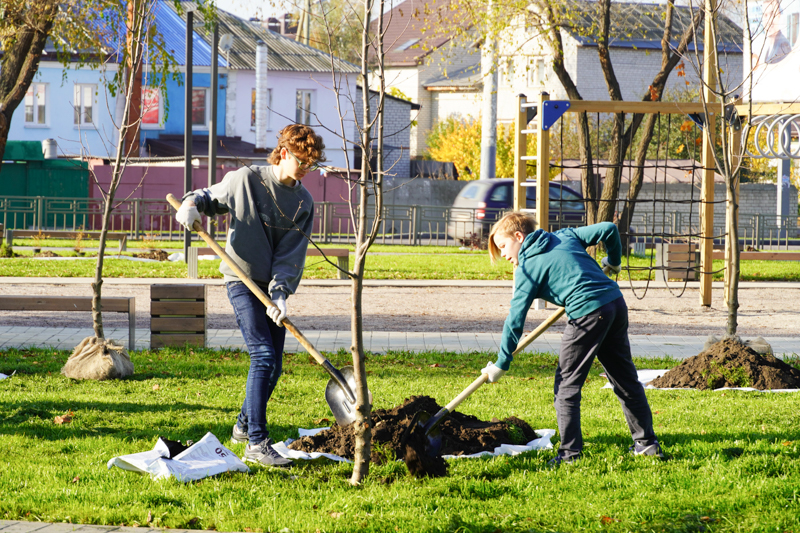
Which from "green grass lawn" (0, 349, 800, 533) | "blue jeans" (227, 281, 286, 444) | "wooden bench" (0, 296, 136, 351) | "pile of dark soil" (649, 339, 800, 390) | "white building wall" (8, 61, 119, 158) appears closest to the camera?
"green grass lawn" (0, 349, 800, 533)

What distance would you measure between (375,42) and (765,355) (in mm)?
4803

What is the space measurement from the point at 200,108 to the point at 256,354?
35238 millimetres

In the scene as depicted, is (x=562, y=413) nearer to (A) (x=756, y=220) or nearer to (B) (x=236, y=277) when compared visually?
(B) (x=236, y=277)

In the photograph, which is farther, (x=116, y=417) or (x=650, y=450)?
(x=116, y=417)

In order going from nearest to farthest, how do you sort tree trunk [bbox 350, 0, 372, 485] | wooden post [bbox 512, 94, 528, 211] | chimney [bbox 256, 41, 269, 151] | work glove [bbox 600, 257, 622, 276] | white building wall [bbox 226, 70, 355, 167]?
tree trunk [bbox 350, 0, 372, 485]
work glove [bbox 600, 257, 622, 276]
wooden post [bbox 512, 94, 528, 211]
chimney [bbox 256, 41, 269, 151]
white building wall [bbox 226, 70, 355, 167]

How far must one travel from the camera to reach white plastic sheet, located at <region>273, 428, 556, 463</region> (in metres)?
4.78

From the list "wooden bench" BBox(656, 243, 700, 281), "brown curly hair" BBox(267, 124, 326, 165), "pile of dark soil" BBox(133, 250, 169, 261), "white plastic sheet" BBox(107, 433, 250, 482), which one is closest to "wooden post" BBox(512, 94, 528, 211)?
"wooden bench" BBox(656, 243, 700, 281)

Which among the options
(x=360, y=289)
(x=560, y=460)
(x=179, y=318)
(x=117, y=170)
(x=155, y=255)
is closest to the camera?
(x=360, y=289)

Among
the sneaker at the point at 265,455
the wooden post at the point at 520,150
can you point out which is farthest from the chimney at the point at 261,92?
the sneaker at the point at 265,455

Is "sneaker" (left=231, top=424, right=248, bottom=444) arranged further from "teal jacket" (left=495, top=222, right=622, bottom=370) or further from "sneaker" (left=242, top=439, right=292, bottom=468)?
"teal jacket" (left=495, top=222, right=622, bottom=370)

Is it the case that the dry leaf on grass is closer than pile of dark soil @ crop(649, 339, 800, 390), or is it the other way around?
the dry leaf on grass

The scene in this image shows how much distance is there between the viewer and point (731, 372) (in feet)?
23.1

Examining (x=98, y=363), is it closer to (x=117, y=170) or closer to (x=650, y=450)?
(x=117, y=170)

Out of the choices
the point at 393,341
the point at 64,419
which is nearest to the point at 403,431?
the point at 64,419
